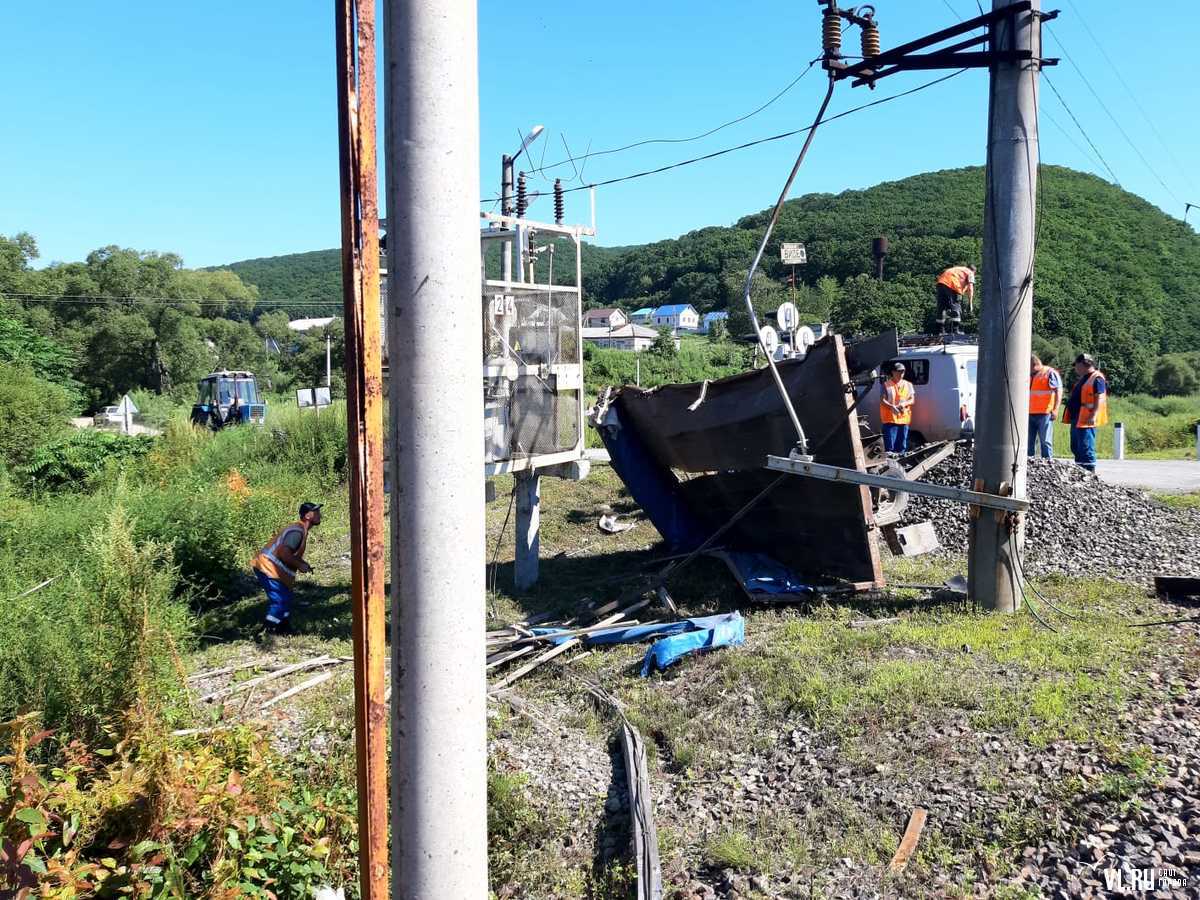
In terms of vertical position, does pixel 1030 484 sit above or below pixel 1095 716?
above

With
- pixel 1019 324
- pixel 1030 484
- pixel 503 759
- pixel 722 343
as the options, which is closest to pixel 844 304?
pixel 722 343

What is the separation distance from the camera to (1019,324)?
23.7 feet

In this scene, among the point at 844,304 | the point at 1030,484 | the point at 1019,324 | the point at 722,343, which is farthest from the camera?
the point at 722,343

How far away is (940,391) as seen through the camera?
14727 mm

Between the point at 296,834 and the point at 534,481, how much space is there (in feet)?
19.8

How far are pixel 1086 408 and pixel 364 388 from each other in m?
12.6

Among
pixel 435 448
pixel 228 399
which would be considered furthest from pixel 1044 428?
pixel 228 399

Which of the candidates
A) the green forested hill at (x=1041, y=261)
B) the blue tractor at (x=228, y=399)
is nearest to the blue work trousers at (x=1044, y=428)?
the blue tractor at (x=228, y=399)

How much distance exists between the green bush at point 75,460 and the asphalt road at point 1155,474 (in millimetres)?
17504

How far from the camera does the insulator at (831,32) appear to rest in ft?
24.5

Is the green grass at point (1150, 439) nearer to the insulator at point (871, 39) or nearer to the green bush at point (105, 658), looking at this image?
the insulator at point (871, 39)

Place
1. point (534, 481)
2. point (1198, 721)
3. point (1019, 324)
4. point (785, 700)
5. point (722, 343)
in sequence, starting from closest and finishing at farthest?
point (1198, 721) < point (785, 700) < point (1019, 324) < point (534, 481) < point (722, 343)

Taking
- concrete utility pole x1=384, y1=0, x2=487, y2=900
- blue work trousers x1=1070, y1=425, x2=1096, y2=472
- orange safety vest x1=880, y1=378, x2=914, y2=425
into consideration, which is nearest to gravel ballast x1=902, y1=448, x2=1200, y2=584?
orange safety vest x1=880, y1=378, x2=914, y2=425

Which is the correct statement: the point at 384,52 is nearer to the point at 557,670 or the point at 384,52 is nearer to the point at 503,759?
the point at 503,759
